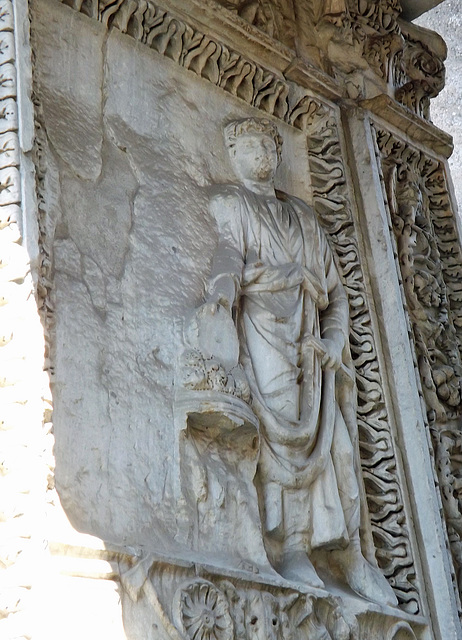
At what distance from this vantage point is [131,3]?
4.89 m

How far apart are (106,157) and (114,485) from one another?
4.16ft

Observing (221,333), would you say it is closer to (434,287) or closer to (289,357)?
(289,357)

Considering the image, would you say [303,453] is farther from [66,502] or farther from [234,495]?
[66,502]

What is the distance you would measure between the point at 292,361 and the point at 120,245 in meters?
0.77

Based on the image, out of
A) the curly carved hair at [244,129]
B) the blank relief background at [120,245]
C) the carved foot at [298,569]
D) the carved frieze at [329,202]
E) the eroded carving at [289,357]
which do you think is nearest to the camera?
the blank relief background at [120,245]

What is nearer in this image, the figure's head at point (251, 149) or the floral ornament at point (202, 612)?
the floral ornament at point (202, 612)

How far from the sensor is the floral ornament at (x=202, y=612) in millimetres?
3746

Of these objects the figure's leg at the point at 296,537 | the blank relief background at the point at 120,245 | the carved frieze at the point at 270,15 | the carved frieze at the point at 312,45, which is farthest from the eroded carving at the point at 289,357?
the carved frieze at the point at 270,15

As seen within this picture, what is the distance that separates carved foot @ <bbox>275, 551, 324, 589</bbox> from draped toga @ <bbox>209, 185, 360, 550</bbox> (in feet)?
0.21

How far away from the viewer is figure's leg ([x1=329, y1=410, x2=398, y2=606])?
4477mm

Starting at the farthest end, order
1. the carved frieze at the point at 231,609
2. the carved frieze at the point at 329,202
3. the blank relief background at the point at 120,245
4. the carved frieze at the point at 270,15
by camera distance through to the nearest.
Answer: the carved frieze at the point at 270,15
the carved frieze at the point at 329,202
the blank relief background at the point at 120,245
the carved frieze at the point at 231,609

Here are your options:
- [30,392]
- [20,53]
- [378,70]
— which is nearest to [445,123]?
[378,70]

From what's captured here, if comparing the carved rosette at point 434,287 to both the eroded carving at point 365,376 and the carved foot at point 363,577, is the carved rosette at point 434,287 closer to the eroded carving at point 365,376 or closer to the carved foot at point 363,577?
the eroded carving at point 365,376

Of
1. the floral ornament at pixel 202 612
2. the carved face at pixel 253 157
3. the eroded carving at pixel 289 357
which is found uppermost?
the carved face at pixel 253 157
